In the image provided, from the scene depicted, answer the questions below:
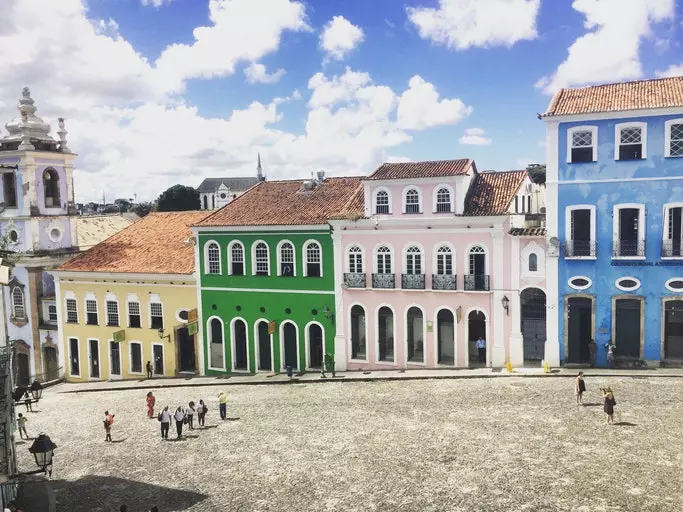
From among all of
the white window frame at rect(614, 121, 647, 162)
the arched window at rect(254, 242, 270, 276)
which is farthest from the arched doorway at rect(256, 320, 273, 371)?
the white window frame at rect(614, 121, 647, 162)

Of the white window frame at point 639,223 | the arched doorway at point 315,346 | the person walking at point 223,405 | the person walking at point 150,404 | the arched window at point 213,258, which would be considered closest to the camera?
the person walking at point 223,405

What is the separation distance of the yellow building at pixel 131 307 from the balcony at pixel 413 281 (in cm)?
1052

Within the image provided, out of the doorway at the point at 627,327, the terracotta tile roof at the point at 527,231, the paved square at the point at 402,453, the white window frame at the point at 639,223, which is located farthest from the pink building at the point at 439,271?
the paved square at the point at 402,453

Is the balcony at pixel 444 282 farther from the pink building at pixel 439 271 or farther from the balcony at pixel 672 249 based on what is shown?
the balcony at pixel 672 249

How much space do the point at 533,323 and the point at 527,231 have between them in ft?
12.5

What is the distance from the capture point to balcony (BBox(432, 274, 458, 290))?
26.8 meters

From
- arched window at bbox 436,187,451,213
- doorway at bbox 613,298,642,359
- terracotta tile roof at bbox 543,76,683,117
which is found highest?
terracotta tile roof at bbox 543,76,683,117

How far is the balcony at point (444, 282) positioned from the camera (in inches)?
1056

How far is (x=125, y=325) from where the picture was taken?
33031 millimetres

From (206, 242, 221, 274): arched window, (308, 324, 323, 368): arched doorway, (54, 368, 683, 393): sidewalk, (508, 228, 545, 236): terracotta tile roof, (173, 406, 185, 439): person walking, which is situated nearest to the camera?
(173, 406, 185, 439): person walking

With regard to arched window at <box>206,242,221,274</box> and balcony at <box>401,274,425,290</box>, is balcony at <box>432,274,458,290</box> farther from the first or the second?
arched window at <box>206,242,221,274</box>

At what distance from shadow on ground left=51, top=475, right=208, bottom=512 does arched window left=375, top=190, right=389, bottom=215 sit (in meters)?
15.0

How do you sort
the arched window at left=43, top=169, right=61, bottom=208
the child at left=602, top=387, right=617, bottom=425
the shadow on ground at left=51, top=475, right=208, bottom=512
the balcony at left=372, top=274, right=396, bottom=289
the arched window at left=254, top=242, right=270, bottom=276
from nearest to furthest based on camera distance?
the shadow on ground at left=51, top=475, right=208, bottom=512
the child at left=602, top=387, right=617, bottom=425
the balcony at left=372, top=274, right=396, bottom=289
the arched window at left=254, top=242, right=270, bottom=276
the arched window at left=43, top=169, right=61, bottom=208

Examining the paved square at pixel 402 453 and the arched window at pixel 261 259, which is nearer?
the paved square at pixel 402 453
